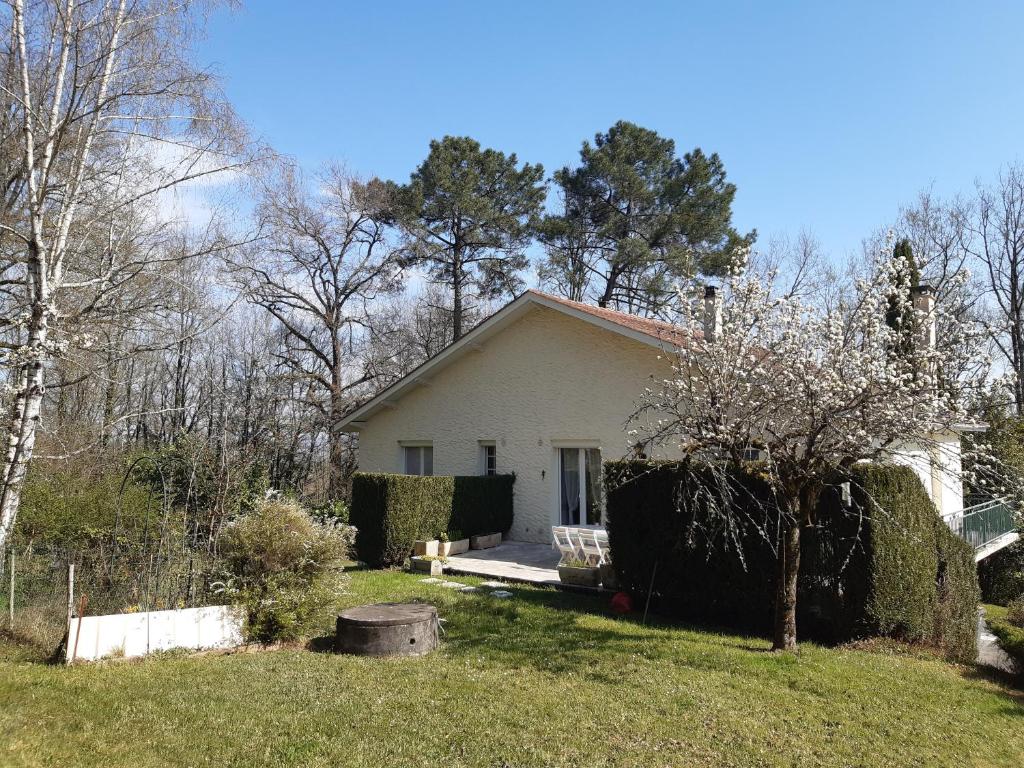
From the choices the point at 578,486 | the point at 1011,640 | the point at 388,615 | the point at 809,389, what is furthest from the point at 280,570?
the point at 1011,640

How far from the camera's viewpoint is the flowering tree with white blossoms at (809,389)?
22.6 ft

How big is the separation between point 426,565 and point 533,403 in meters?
4.79

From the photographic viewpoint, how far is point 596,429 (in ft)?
46.2

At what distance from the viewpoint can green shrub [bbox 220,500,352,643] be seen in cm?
727

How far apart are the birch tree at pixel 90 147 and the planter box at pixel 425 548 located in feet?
21.5

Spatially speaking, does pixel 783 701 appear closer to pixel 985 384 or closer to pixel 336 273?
pixel 985 384

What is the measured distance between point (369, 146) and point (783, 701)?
10.3 meters

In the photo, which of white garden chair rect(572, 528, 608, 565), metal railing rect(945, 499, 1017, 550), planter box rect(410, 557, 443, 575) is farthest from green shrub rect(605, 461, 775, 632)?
metal railing rect(945, 499, 1017, 550)

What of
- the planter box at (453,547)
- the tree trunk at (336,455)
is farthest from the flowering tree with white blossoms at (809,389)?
the tree trunk at (336,455)

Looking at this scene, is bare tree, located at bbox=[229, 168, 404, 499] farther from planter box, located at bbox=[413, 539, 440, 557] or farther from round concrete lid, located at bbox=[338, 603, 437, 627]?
round concrete lid, located at bbox=[338, 603, 437, 627]

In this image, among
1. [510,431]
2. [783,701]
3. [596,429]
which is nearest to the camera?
[783,701]

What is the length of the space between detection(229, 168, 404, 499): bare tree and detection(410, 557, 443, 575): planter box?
914 centimetres

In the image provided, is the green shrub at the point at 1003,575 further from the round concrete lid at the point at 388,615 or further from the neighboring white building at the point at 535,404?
the round concrete lid at the point at 388,615

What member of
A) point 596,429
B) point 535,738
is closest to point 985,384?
point 535,738
